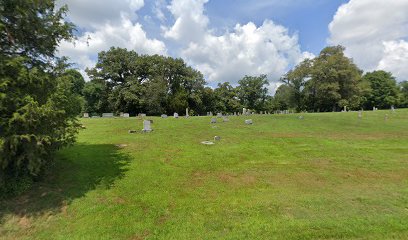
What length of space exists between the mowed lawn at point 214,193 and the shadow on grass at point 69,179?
0.13 feet

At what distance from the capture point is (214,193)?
10047mm

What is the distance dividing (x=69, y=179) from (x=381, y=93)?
291ft

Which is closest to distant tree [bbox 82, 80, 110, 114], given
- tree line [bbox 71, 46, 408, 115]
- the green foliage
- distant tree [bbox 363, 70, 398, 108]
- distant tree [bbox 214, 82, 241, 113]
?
tree line [bbox 71, 46, 408, 115]

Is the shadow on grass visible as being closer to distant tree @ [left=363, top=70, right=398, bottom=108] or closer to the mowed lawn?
the mowed lawn

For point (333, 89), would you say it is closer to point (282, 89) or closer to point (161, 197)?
point (282, 89)

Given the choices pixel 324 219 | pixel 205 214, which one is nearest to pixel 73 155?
pixel 205 214

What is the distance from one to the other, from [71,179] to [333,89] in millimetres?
53161

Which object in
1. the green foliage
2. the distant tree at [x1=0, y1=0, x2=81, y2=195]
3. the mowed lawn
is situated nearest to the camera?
the mowed lawn

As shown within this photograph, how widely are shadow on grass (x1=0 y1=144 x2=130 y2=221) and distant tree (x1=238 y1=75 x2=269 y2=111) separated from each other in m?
72.3

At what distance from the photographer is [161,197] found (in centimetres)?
964

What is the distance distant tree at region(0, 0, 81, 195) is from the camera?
8.47 m

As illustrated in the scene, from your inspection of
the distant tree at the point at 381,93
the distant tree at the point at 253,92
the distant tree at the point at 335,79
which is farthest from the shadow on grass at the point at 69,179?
the distant tree at the point at 381,93

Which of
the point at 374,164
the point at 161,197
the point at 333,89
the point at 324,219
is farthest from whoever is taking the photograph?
the point at 333,89

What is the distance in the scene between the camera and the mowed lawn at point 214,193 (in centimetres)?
765
